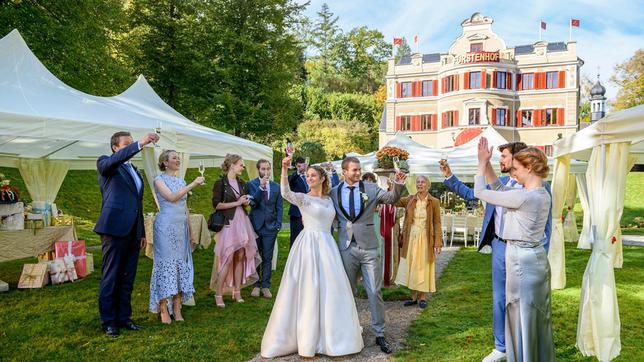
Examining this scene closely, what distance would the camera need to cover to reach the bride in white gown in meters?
4.51

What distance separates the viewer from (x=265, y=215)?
23.6ft

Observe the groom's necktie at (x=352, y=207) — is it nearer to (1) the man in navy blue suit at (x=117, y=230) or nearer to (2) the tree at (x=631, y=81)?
(1) the man in navy blue suit at (x=117, y=230)

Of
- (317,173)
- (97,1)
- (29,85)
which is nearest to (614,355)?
(317,173)

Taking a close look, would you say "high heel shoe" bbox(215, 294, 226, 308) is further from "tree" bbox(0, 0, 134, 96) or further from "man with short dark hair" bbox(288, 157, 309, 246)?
"tree" bbox(0, 0, 134, 96)

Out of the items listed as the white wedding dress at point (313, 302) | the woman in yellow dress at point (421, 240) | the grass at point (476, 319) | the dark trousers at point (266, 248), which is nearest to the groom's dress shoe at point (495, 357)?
the grass at point (476, 319)

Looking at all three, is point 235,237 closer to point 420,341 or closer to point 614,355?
point 420,341

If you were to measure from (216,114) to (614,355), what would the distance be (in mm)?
22314

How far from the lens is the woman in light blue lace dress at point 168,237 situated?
5547 millimetres

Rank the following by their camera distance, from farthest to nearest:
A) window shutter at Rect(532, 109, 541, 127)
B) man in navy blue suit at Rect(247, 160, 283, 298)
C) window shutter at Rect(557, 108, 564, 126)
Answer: window shutter at Rect(532, 109, 541, 127), window shutter at Rect(557, 108, 564, 126), man in navy blue suit at Rect(247, 160, 283, 298)

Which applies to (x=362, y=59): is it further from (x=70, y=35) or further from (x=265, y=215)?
(x=265, y=215)

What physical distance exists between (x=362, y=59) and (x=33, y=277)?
190 feet

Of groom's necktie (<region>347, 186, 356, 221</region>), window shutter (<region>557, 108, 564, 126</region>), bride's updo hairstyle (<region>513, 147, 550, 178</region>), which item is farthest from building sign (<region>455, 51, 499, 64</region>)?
bride's updo hairstyle (<region>513, 147, 550, 178</region>)

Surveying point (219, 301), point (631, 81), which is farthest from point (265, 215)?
point (631, 81)

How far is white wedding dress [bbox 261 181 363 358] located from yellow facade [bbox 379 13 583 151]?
3544cm
